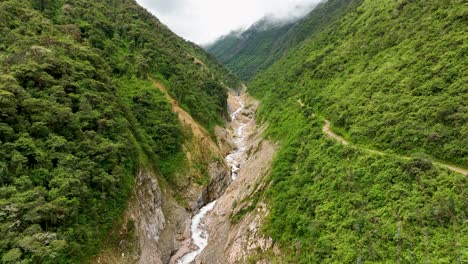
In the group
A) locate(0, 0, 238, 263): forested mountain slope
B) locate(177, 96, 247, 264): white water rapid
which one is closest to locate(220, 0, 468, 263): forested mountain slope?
locate(177, 96, 247, 264): white water rapid

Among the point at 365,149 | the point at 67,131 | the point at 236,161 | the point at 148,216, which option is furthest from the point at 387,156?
the point at 236,161

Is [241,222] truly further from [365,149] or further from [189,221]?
[365,149]

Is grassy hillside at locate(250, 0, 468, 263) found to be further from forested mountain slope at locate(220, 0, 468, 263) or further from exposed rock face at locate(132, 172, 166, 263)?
exposed rock face at locate(132, 172, 166, 263)

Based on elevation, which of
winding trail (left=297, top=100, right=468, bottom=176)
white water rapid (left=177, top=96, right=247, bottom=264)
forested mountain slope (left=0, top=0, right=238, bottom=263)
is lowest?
white water rapid (left=177, top=96, right=247, bottom=264)

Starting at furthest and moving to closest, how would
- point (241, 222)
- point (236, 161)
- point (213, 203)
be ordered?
point (236, 161)
point (213, 203)
point (241, 222)

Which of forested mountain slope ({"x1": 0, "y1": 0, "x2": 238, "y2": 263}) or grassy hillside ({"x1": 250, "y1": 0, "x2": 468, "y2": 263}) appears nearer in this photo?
grassy hillside ({"x1": 250, "y1": 0, "x2": 468, "y2": 263})

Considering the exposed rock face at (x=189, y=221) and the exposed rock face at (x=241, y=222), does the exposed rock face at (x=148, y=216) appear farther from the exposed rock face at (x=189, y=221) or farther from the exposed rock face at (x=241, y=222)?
the exposed rock face at (x=241, y=222)
